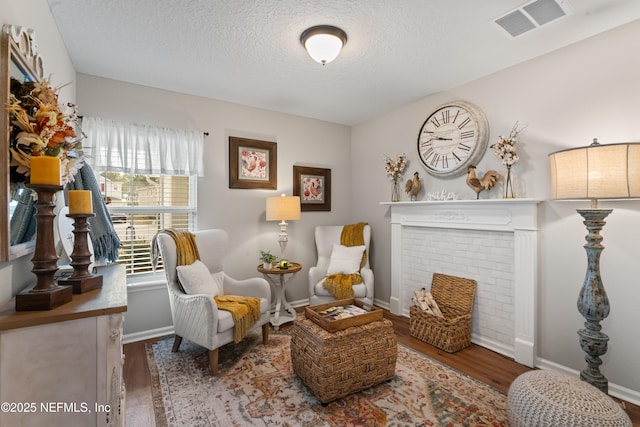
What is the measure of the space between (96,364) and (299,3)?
2072 mm

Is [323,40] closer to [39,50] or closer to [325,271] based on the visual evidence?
[39,50]

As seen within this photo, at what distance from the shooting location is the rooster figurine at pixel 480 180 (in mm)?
2689

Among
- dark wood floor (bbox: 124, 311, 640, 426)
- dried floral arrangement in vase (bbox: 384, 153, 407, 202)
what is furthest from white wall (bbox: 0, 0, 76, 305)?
dried floral arrangement in vase (bbox: 384, 153, 407, 202)

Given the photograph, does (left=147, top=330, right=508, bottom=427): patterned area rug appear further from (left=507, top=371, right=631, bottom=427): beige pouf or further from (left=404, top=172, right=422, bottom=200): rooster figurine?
(left=404, top=172, right=422, bottom=200): rooster figurine

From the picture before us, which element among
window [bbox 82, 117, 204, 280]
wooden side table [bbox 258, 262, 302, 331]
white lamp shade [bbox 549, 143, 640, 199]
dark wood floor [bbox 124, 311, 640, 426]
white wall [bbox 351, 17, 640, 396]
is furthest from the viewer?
wooden side table [bbox 258, 262, 302, 331]

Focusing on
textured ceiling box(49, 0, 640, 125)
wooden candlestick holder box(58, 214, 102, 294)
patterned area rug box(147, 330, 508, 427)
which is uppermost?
textured ceiling box(49, 0, 640, 125)

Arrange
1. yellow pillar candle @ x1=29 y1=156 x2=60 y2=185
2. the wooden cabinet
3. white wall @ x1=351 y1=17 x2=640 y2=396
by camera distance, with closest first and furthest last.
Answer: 1. the wooden cabinet
2. yellow pillar candle @ x1=29 y1=156 x2=60 y2=185
3. white wall @ x1=351 y1=17 x2=640 y2=396

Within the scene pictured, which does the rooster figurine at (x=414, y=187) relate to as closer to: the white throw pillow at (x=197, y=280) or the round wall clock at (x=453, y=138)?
the round wall clock at (x=453, y=138)

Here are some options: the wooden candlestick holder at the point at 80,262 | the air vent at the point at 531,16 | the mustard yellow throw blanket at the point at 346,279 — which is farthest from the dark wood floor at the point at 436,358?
the air vent at the point at 531,16

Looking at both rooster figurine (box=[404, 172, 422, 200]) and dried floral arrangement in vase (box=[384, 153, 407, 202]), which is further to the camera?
dried floral arrangement in vase (box=[384, 153, 407, 202])

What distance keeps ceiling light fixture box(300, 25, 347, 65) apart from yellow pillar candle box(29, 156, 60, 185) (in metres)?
1.67

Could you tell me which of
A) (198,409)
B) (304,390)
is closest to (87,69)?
(198,409)

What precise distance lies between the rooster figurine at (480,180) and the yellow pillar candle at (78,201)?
283 centimetres

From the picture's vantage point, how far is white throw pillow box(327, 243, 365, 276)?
3.60 metres
